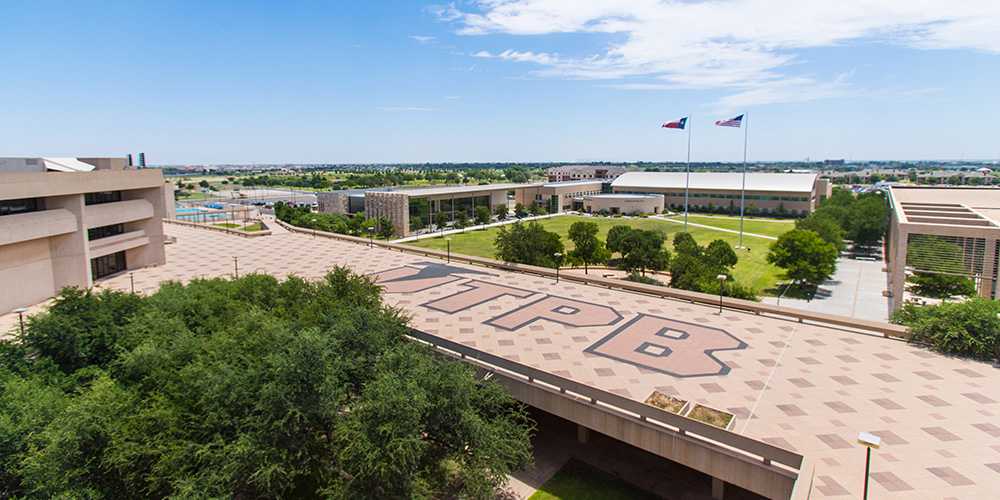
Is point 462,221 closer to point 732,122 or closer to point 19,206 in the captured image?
point 732,122

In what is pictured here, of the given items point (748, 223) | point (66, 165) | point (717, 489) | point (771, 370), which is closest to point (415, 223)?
point (66, 165)

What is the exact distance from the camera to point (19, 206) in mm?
28391

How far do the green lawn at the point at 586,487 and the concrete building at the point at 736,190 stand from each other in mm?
94576

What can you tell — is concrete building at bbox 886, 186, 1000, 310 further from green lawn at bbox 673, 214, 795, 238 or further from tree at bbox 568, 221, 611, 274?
green lawn at bbox 673, 214, 795, 238

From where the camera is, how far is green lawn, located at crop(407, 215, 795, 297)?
157ft

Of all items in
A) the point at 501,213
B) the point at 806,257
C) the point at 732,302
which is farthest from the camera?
the point at 501,213

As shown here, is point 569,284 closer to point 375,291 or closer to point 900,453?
point 375,291

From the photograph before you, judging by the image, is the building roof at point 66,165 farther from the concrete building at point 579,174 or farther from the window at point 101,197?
the concrete building at point 579,174

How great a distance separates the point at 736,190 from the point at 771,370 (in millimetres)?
90070

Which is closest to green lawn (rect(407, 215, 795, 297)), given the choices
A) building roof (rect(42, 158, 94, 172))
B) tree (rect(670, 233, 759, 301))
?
tree (rect(670, 233, 759, 301))

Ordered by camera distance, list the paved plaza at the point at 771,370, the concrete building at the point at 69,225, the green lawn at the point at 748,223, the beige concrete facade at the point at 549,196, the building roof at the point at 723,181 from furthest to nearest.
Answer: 1. the beige concrete facade at the point at 549,196
2. the building roof at the point at 723,181
3. the green lawn at the point at 748,223
4. the concrete building at the point at 69,225
5. the paved plaza at the point at 771,370

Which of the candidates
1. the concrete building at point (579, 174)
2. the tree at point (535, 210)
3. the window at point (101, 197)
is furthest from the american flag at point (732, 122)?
the concrete building at point (579, 174)

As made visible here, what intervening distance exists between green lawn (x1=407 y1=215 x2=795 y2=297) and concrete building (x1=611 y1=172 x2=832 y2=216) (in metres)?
8.47

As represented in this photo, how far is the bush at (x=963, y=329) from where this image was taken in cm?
1934
